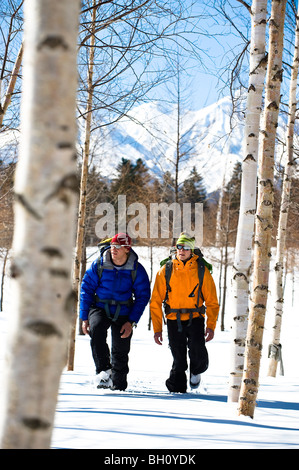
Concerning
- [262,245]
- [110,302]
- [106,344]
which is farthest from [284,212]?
[262,245]

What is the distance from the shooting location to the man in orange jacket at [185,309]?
5129mm

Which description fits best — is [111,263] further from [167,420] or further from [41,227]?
[41,227]

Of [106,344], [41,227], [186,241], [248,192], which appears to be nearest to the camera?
[41,227]

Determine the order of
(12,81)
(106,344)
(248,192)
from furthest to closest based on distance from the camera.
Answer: (106,344) → (12,81) → (248,192)

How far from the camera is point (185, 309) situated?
514cm

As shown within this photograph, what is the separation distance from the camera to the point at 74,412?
3.73m

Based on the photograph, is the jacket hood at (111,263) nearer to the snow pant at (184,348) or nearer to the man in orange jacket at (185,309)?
the man in orange jacket at (185,309)

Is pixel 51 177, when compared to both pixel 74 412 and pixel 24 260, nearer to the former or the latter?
pixel 24 260

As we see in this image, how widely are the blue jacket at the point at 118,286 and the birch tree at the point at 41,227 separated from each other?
13.4 ft

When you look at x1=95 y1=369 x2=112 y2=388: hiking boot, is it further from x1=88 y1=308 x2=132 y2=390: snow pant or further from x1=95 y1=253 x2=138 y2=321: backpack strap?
x1=95 y1=253 x2=138 y2=321: backpack strap

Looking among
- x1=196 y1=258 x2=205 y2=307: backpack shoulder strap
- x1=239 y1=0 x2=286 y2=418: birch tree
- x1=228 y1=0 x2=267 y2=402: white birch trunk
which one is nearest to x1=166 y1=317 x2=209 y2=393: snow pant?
x1=196 y1=258 x2=205 y2=307: backpack shoulder strap

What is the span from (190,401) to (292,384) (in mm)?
2994

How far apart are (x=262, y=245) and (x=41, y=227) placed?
9.51ft
